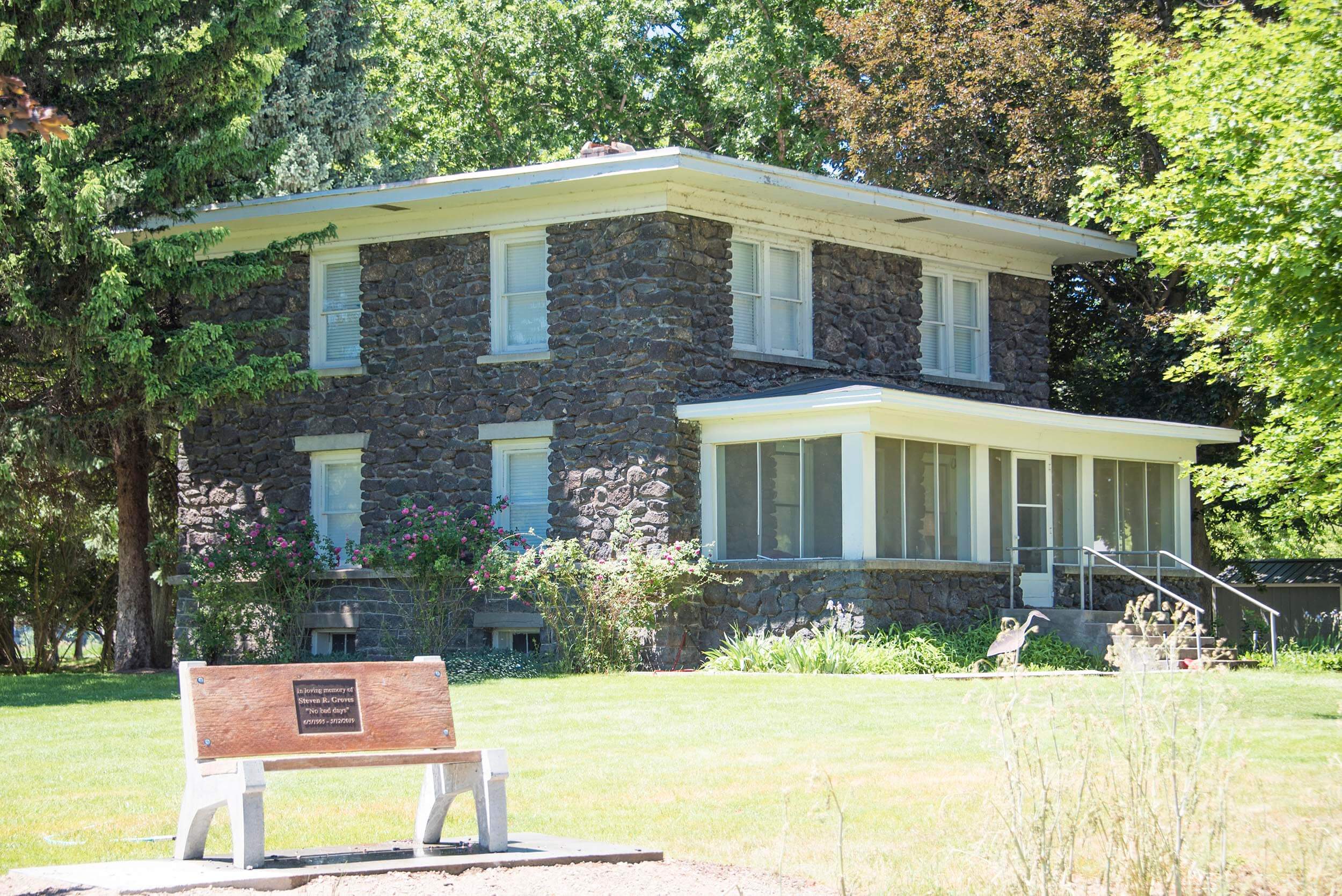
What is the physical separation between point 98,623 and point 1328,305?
2482 centimetres

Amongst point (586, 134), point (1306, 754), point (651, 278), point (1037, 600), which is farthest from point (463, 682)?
point (586, 134)

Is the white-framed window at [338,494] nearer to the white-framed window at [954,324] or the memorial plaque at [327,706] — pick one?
the white-framed window at [954,324]

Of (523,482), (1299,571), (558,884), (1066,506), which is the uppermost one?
(523,482)

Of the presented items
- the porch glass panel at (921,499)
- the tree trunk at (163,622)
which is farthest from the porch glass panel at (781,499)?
the tree trunk at (163,622)

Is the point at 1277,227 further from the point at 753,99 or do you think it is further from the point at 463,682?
the point at 753,99

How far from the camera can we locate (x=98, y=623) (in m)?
30.7

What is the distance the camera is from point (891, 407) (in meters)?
18.4

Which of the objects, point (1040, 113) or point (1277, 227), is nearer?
point (1277, 227)

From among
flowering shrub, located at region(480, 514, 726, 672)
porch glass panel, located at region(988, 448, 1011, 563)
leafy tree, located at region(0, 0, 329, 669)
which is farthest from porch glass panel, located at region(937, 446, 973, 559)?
leafy tree, located at region(0, 0, 329, 669)

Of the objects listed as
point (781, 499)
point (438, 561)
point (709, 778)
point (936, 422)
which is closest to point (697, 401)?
point (781, 499)

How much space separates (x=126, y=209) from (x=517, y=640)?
7.11 meters

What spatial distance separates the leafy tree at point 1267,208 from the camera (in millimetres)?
11695

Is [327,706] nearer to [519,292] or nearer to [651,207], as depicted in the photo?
[651,207]

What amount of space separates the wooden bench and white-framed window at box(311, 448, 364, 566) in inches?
569
